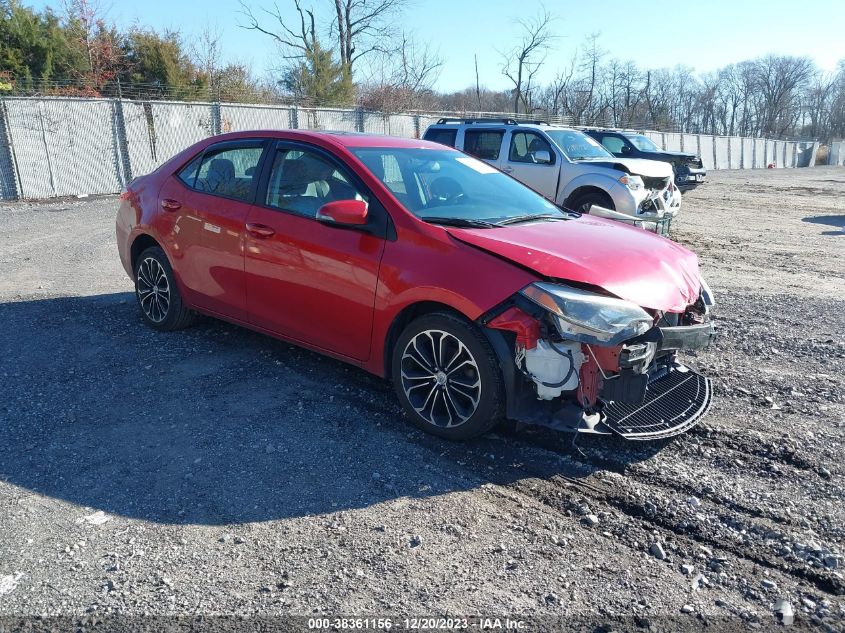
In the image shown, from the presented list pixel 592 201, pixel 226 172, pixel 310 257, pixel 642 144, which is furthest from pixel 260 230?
pixel 642 144

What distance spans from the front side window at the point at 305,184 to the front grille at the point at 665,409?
2.12m

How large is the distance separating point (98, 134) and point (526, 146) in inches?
477

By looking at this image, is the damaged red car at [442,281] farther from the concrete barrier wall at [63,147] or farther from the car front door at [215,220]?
the concrete barrier wall at [63,147]

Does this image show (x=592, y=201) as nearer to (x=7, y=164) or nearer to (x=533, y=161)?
(x=533, y=161)

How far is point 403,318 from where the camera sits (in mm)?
4254

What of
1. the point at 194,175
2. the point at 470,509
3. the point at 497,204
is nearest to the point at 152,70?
the point at 194,175

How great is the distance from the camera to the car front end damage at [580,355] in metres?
3.58

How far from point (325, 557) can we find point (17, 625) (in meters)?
1.18

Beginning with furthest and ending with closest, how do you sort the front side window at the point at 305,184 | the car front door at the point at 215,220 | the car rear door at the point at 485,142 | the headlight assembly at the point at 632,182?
the car rear door at the point at 485,142
the headlight assembly at the point at 632,182
the car front door at the point at 215,220
the front side window at the point at 305,184

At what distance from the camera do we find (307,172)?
492 centimetres

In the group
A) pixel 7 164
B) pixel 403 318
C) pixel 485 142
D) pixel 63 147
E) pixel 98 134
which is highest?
pixel 98 134

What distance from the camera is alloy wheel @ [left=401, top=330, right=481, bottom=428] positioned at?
3.96 m

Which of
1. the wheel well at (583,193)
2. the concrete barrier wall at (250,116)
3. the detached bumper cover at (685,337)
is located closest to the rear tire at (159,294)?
the detached bumper cover at (685,337)

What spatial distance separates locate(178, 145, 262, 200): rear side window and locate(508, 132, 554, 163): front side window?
25.5 feet
